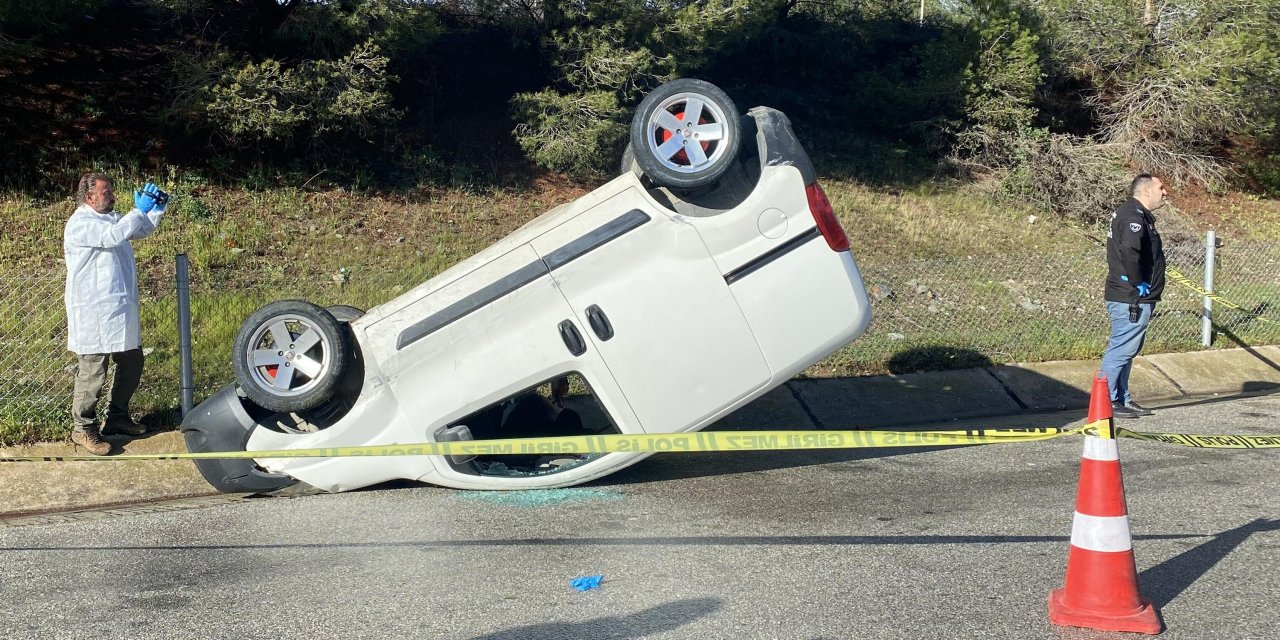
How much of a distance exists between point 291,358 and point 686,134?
2.45 m

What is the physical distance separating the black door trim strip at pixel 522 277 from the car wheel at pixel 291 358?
37cm

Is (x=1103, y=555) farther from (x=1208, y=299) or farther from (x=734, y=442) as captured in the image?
(x=1208, y=299)

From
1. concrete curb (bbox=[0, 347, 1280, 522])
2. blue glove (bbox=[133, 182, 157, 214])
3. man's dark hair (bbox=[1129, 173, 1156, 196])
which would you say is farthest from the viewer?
man's dark hair (bbox=[1129, 173, 1156, 196])

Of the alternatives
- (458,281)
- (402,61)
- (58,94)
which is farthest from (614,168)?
(458,281)

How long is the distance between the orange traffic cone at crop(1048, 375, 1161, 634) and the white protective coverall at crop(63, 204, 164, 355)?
510 centimetres

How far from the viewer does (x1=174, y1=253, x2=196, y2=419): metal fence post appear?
22.3 ft

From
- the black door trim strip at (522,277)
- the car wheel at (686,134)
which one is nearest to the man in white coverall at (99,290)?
the black door trim strip at (522,277)

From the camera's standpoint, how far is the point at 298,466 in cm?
582

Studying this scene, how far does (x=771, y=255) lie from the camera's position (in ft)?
18.8

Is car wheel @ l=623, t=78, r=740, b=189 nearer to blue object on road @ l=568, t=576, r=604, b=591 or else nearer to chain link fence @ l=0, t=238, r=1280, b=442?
blue object on road @ l=568, t=576, r=604, b=591

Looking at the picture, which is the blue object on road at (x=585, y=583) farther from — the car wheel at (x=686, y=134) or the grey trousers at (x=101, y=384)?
the grey trousers at (x=101, y=384)

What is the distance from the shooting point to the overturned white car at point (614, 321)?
18.5ft

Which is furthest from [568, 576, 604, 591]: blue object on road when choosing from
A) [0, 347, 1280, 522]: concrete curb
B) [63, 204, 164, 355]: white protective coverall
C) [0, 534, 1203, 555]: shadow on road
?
[63, 204, 164, 355]: white protective coverall

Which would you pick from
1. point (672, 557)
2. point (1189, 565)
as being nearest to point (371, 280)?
point (672, 557)
